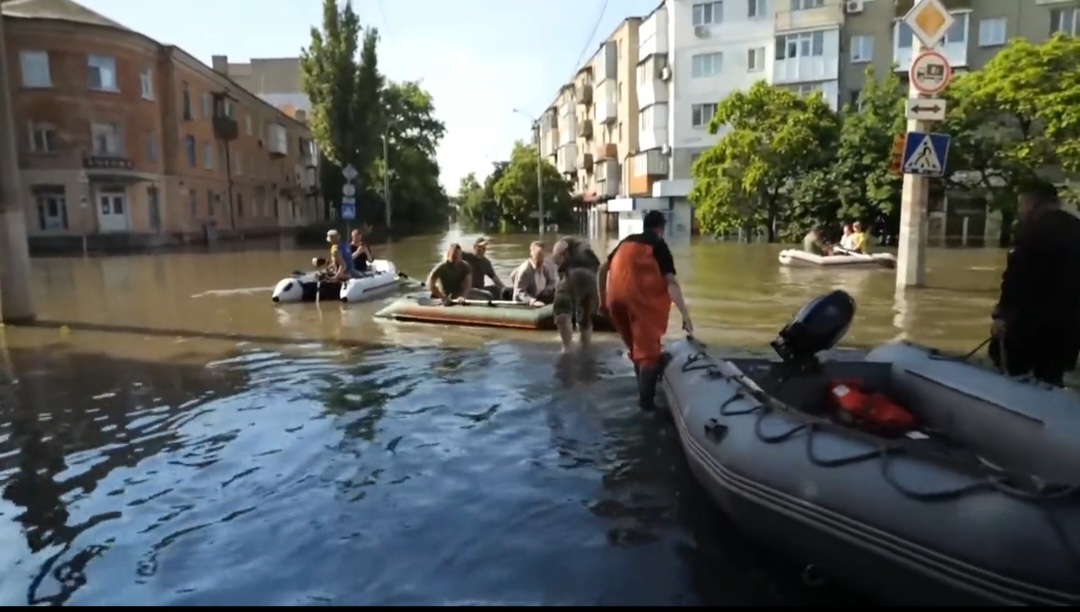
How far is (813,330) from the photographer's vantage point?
5.94 meters

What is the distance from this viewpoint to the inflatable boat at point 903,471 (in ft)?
10.5

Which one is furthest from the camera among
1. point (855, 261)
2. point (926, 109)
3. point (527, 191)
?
point (527, 191)

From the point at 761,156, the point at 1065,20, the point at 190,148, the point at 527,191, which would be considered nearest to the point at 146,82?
the point at 190,148

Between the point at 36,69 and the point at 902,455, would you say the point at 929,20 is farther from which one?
the point at 36,69

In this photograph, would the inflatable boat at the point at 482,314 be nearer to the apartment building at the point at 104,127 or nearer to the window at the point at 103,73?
the apartment building at the point at 104,127

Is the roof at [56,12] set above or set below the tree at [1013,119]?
above

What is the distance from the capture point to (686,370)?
6168 millimetres

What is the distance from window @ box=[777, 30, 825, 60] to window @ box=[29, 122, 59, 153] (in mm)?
33261

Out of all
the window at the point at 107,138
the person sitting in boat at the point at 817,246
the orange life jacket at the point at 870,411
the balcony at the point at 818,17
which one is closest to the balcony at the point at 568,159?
the balcony at the point at 818,17

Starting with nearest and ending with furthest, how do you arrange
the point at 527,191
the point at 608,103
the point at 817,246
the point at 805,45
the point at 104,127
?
the point at 817,246 → the point at 104,127 → the point at 805,45 → the point at 608,103 → the point at 527,191

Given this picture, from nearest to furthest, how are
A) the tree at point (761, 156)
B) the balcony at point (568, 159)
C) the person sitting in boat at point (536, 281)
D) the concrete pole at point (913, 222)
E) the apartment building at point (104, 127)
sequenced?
the person sitting in boat at point (536, 281) → the concrete pole at point (913, 222) → the tree at point (761, 156) → the apartment building at point (104, 127) → the balcony at point (568, 159)

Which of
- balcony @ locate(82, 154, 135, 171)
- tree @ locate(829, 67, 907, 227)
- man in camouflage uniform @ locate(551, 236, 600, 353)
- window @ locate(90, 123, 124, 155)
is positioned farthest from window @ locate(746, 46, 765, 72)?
man in camouflage uniform @ locate(551, 236, 600, 353)

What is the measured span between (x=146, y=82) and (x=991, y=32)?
39.1 meters

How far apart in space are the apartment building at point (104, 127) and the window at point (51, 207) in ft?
0.14
